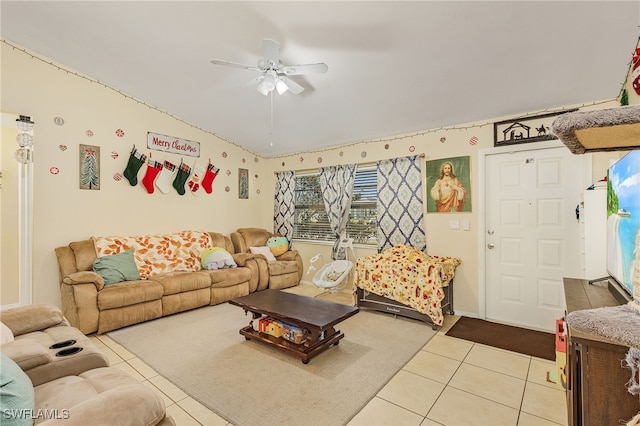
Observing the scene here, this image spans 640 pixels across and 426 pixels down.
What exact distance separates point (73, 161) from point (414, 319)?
4448 mm

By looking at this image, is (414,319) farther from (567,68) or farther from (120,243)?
(120,243)

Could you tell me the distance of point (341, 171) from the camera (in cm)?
482

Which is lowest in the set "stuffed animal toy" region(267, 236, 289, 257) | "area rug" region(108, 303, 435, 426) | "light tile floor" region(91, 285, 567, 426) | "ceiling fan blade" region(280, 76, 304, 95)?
"light tile floor" region(91, 285, 567, 426)

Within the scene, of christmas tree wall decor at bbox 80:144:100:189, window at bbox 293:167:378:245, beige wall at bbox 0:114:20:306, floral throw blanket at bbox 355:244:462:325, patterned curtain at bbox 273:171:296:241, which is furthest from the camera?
patterned curtain at bbox 273:171:296:241

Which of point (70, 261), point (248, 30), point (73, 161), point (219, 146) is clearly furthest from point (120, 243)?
point (248, 30)

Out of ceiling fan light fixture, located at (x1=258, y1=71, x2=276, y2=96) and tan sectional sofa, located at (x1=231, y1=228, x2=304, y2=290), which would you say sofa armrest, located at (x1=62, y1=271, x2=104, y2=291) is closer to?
tan sectional sofa, located at (x1=231, y1=228, x2=304, y2=290)

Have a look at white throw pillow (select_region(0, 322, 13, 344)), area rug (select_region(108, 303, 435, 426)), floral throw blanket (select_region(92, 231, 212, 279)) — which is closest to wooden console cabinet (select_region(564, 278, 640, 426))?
area rug (select_region(108, 303, 435, 426))

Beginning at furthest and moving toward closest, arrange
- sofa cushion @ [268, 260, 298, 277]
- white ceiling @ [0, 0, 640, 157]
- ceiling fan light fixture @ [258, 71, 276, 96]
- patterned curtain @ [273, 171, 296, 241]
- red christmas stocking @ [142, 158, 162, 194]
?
1. patterned curtain @ [273, 171, 296, 241]
2. sofa cushion @ [268, 260, 298, 277]
3. red christmas stocking @ [142, 158, 162, 194]
4. ceiling fan light fixture @ [258, 71, 276, 96]
5. white ceiling @ [0, 0, 640, 157]

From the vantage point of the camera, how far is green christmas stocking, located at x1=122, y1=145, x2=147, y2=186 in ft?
13.4

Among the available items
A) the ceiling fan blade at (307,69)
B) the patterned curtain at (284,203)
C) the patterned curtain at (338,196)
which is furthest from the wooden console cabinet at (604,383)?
the patterned curtain at (284,203)

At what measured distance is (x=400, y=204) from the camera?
4203 millimetres

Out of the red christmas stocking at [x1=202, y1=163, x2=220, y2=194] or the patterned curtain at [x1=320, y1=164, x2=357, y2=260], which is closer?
the patterned curtain at [x1=320, y1=164, x2=357, y2=260]

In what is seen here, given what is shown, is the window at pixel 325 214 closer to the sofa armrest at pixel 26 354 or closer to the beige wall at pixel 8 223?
the sofa armrest at pixel 26 354

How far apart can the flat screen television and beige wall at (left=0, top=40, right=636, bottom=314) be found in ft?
4.60
